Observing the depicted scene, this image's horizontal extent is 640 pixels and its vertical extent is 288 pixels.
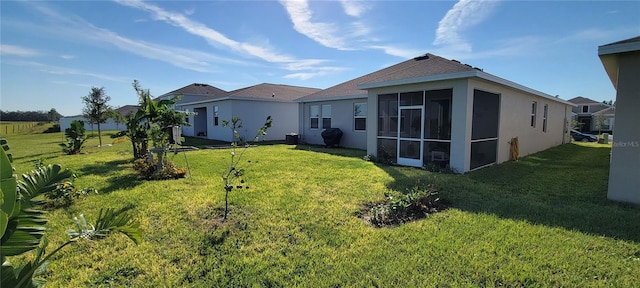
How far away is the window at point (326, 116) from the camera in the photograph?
17.1 meters

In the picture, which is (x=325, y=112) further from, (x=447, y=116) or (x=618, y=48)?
(x=618, y=48)

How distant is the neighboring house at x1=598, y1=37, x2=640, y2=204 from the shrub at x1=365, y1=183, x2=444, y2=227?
3958mm

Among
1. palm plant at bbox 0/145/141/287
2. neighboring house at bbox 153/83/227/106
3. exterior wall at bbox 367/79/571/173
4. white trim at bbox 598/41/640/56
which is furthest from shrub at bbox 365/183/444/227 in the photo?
neighboring house at bbox 153/83/227/106

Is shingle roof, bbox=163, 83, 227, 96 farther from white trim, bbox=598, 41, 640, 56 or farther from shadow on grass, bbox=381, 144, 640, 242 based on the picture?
white trim, bbox=598, 41, 640, 56

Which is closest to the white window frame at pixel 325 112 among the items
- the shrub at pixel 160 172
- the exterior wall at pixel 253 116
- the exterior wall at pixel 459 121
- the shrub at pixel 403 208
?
the exterior wall at pixel 253 116

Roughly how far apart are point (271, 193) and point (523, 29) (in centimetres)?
1104

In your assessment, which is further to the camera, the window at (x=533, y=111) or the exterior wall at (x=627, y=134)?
the window at (x=533, y=111)

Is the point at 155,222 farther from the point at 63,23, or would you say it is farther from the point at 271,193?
the point at 63,23

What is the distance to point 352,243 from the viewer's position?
13.2 ft

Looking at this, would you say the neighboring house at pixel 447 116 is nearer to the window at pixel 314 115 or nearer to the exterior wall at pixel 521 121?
the exterior wall at pixel 521 121

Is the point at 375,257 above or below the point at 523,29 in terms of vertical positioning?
below

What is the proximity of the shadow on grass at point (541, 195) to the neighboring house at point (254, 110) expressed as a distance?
12941 millimetres

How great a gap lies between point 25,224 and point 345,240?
3324mm

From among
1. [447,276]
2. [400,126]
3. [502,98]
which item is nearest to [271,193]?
[447,276]
